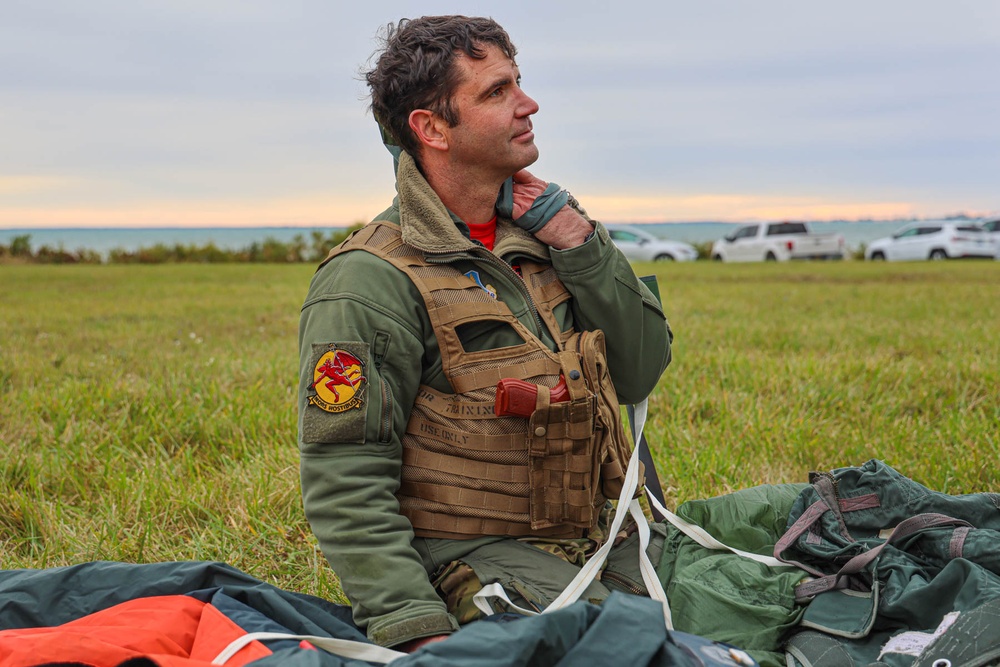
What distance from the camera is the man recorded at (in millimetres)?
2205

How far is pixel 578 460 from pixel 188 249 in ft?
84.0

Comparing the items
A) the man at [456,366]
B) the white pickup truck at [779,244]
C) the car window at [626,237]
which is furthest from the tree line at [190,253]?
the man at [456,366]

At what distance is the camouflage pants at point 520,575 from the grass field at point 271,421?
3.11ft

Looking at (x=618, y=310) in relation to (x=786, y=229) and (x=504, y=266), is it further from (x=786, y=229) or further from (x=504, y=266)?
(x=786, y=229)

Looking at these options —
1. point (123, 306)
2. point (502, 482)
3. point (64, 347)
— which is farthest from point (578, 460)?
point (123, 306)

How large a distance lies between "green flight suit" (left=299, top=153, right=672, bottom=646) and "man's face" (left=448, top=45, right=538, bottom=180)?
0.18m

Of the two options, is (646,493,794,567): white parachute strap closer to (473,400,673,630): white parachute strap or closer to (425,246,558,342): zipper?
(473,400,673,630): white parachute strap

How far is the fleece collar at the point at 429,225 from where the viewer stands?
7.96 feet

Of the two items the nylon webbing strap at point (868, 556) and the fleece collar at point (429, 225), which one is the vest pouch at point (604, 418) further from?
the nylon webbing strap at point (868, 556)

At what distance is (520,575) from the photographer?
93.0 inches

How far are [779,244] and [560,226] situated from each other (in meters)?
26.5

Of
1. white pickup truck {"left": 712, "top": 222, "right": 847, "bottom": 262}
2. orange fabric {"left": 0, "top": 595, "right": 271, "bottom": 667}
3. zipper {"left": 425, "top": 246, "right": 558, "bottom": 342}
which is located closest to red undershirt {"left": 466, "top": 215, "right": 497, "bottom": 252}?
zipper {"left": 425, "top": 246, "right": 558, "bottom": 342}

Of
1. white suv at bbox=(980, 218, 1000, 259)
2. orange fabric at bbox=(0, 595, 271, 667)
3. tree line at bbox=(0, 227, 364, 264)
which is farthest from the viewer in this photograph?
white suv at bbox=(980, 218, 1000, 259)

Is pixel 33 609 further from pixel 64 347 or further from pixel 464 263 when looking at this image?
pixel 64 347
